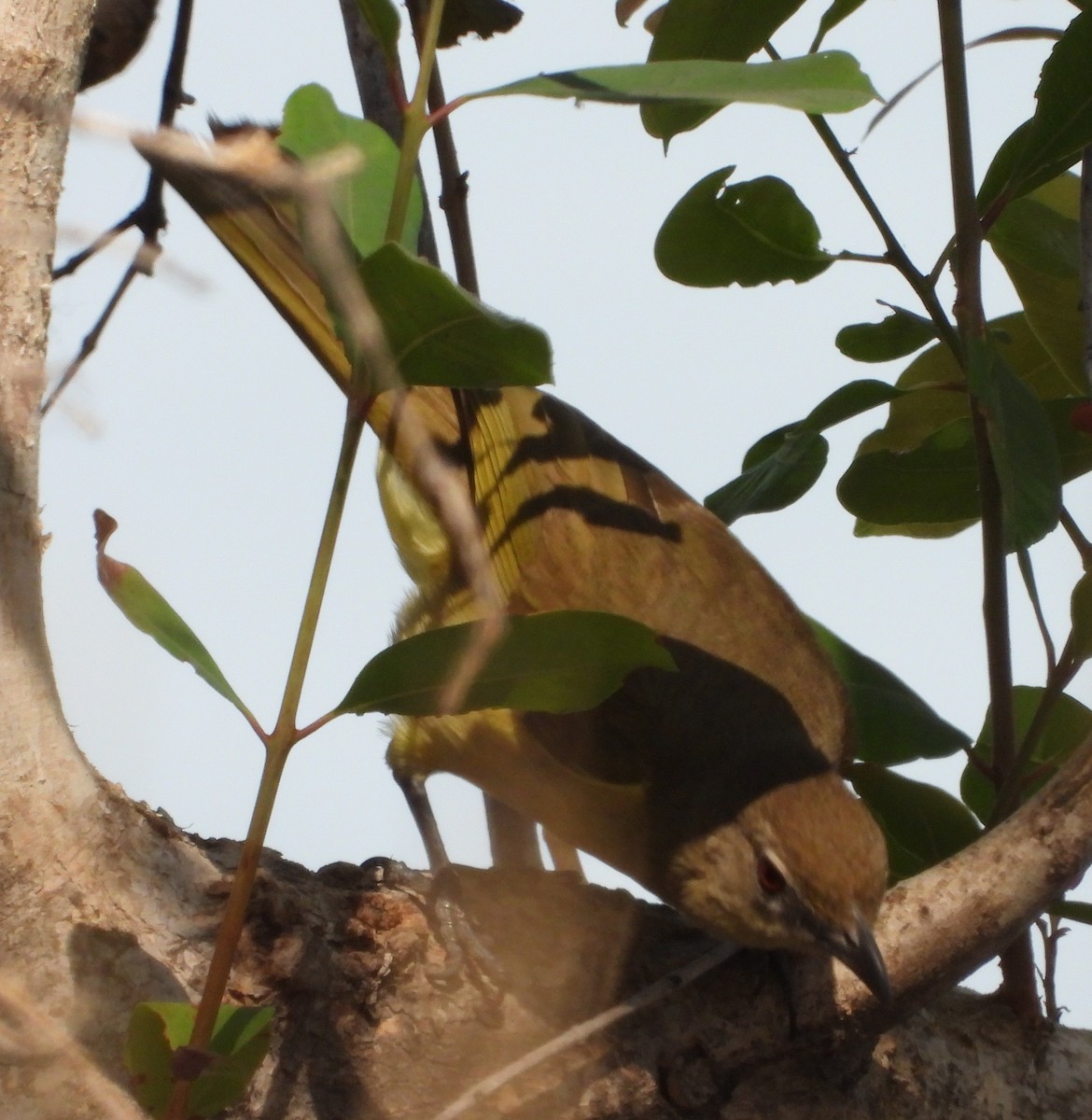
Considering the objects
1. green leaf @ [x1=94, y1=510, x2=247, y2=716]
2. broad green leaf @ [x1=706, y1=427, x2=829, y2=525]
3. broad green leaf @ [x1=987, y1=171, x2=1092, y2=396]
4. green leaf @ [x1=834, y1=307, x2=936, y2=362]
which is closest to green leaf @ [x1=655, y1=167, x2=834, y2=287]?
green leaf @ [x1=834, y1=307, x2=936, y2=362]

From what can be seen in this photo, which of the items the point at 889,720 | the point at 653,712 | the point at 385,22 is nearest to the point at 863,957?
the point at 889,720

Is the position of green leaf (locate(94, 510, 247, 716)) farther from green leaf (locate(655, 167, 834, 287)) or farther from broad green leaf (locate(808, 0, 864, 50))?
broad green leaf (locate(808, 0, 864, 50))

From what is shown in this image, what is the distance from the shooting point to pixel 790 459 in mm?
2592

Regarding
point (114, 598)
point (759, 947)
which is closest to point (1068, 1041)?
point (759, 947)

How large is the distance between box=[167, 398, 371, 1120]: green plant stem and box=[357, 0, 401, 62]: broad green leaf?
450 millimetres

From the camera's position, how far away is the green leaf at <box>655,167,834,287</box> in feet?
7.98

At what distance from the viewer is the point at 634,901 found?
2.36 metres

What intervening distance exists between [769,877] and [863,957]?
0.50 m

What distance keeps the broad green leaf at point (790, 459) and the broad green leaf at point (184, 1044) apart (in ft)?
5.13

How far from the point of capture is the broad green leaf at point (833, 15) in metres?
2.49

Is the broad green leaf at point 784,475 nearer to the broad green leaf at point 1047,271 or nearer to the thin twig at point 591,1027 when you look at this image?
the broad green leaf at point 1047,271

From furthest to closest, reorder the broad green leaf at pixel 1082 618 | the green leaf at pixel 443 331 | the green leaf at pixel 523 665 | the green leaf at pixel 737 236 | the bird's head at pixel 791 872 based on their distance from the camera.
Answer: the green leaf at pixel 737 236 → the bird's head at pixel 791 872 → the broad green leaf at pixel 1082 618 → the green leaf at pixel 523 665 → the green leaf at pixel 443 331

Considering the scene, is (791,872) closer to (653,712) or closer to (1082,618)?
(653,712)

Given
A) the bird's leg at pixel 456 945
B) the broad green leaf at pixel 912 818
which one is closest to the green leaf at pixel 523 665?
the bird's leg at pixel 456 945
